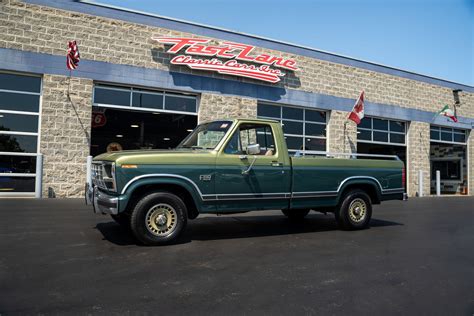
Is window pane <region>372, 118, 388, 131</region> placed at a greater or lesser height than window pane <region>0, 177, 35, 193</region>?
greater

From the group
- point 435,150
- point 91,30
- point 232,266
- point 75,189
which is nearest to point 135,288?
point 232,266

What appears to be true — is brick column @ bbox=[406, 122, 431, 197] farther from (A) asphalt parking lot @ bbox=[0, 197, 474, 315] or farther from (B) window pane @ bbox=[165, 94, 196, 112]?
(A) asphalt parking lot @ bbox=[0, 197, 474, 315]

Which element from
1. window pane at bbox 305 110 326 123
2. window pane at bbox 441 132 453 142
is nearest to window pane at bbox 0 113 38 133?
window pane at bbox 305 110 326 123

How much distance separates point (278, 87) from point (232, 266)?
13933mm

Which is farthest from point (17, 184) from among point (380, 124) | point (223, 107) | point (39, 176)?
point (380, 124)

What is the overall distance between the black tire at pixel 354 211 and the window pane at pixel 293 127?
10549mm

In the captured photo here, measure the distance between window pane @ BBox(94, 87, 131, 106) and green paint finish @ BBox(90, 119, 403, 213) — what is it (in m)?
8.72

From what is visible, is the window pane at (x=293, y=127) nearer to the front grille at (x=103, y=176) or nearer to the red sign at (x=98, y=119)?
the red sign at (x=98, y=119)

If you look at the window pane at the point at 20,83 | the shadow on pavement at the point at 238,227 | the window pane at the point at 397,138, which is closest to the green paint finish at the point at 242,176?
the shadow on pavement at the point at 238,227

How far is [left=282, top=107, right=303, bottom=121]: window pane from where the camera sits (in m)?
18.5

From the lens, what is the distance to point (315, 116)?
63.7ft

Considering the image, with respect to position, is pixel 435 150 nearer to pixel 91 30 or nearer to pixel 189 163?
pixel 91 30

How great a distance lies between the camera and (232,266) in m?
4.90

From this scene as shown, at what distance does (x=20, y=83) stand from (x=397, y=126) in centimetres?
1910
